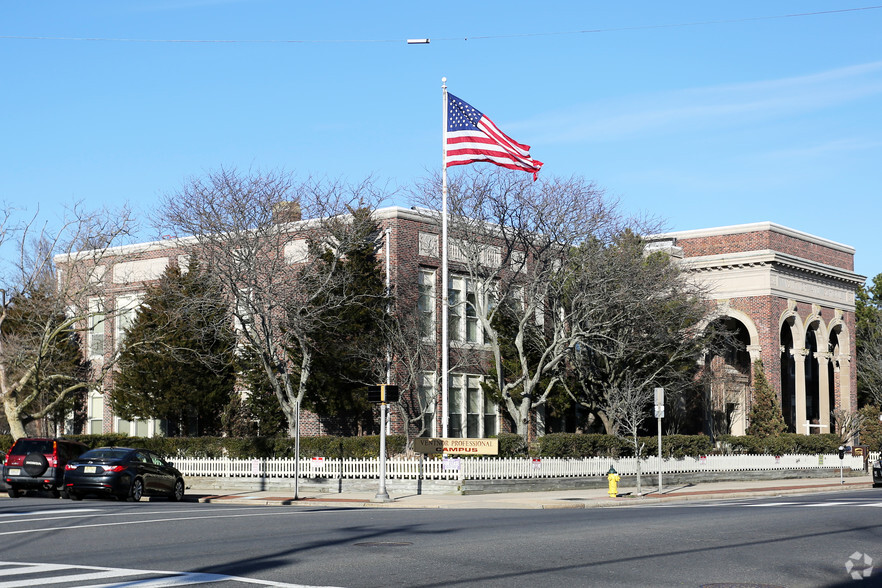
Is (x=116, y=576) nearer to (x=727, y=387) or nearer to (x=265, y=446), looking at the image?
(x=265, y=446)

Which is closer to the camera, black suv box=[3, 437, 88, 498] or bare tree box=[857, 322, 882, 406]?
black suv box=[3, 437, 88, 498]

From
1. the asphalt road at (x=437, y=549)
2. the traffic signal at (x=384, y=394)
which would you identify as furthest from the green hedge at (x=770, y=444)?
the asphalt road at (x=437, y=549)

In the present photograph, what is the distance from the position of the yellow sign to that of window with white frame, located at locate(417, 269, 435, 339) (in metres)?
9.08

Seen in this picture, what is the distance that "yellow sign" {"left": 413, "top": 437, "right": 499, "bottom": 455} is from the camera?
3181 cm

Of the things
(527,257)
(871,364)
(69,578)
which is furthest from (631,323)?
(871,364)

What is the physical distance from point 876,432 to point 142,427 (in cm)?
4059

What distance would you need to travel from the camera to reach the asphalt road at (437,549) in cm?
1184

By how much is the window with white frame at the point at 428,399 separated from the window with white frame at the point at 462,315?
225 cm

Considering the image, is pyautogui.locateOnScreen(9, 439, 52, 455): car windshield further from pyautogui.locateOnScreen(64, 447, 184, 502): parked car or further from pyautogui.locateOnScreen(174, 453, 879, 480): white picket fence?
pyautogui.locateOnScreen(174, 453, 879, 480): white picket fence

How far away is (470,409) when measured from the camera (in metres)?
45.0

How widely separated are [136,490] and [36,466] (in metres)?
3.42

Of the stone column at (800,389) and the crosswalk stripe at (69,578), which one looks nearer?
the crosswalk stripe at (69,578)

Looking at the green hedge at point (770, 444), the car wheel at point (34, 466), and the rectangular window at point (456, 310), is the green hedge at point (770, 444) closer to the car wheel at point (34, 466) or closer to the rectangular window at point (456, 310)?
the rectangular window at point (456, 310)

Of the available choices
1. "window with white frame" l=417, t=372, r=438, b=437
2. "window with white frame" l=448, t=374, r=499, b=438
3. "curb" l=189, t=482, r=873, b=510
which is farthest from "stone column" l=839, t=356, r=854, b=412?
"window with white frame" l=417, t=372, r=438, b=437
